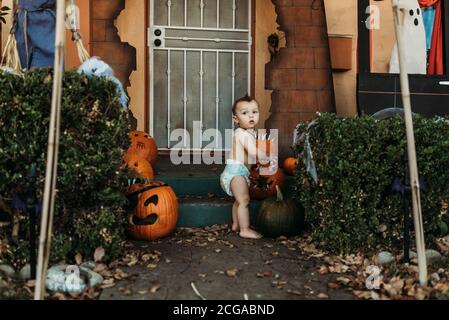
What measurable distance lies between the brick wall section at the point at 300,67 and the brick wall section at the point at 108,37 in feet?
5.86

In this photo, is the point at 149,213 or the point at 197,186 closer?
the point at 149,213

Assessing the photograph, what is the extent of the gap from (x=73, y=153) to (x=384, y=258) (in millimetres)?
2406

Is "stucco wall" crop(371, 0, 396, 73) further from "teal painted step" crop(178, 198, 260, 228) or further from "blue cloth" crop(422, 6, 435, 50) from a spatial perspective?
"teal painted step" crop(178, 198, 260, 228)

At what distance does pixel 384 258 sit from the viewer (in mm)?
3811

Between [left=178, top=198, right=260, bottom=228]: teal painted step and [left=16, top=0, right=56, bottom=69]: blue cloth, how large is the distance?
6.55 ft

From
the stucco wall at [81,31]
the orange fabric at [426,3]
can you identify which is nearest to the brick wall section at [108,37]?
the stucco wall at [81,31]

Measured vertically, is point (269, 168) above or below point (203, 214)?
above

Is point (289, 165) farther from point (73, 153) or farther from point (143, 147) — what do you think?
point (73, 153)

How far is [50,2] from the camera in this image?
16.6 ft

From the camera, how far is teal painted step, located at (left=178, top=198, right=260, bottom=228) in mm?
4910

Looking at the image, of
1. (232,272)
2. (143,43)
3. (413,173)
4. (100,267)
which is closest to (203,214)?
(232,272)

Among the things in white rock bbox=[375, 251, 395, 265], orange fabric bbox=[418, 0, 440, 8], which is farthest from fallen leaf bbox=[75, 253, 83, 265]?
orange fabric bbox=[418, 0, 440, 8]
